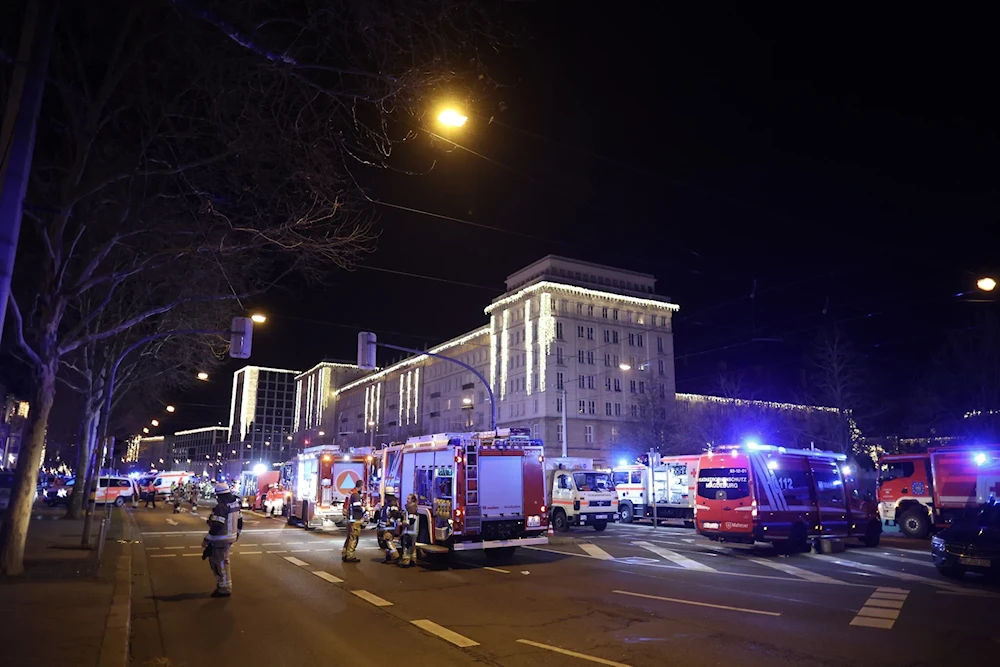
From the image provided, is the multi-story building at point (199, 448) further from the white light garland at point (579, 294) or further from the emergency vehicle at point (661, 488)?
the emergency vehicle at point (661, 488)

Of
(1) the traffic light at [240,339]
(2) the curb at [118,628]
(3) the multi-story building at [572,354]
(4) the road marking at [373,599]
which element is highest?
(3) the multi-story building at [572,354]

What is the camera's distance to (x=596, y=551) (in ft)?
59.3

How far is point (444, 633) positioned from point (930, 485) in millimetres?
22021

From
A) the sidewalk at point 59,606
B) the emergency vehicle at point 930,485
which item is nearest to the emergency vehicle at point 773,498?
the emergency vehicle at point 930,485

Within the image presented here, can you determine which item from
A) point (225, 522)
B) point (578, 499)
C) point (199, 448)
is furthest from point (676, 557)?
point (199, 448)

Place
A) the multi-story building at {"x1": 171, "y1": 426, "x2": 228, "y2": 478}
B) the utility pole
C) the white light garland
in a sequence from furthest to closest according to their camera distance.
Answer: the multi-story building at {"x1": 171, "y1": 426, "x2": 228, "y2": 478} → the white light garland → the utility pole

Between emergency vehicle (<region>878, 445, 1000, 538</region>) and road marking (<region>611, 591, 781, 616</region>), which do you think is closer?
road marking (<region>611, 591, 781, 616</region>)

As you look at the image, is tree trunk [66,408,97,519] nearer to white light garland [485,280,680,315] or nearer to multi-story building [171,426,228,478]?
white light garland [485,280,680,315]

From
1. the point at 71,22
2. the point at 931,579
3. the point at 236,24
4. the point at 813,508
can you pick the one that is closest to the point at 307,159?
the point at 236,24

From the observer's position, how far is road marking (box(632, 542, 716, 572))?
14984mm

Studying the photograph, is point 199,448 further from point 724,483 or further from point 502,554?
point 724,483

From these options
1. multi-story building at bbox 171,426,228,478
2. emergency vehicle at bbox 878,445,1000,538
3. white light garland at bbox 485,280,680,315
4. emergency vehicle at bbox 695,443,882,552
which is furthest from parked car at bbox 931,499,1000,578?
multi-story building at bbox 171,426,228,478

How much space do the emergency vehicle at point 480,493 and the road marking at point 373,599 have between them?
3.47 metres

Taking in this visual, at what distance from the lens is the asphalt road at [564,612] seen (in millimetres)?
7559
